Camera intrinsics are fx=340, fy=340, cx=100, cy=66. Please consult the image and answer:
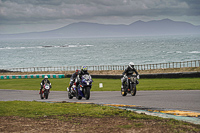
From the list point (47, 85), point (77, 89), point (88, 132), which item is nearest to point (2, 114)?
point (88, 132)

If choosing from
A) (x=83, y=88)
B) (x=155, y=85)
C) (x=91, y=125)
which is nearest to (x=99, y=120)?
(x=91, y=125)

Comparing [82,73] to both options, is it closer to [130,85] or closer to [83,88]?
[83,88]

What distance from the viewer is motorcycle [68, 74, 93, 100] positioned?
57.2 feet

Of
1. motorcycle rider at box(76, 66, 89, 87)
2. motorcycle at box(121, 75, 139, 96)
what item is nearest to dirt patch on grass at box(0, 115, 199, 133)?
motorcycle rider at box(76, 66, 89, 87)

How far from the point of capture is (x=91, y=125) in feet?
29.9

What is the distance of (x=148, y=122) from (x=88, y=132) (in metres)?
1.80

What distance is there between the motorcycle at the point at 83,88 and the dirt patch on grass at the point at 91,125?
22.3ft

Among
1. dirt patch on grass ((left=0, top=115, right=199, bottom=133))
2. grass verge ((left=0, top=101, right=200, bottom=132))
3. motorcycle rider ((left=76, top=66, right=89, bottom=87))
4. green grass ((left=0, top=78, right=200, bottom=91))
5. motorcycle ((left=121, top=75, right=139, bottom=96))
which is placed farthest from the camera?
green grass ((left=0, top=78, right=200, bottom=91))

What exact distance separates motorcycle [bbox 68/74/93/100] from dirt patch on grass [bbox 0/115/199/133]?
681cm

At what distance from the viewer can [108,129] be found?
8445mm

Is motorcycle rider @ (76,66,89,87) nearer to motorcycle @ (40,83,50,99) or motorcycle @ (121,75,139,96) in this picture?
motorcycle @ (121,75,139,96)

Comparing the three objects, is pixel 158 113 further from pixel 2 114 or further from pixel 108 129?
pixel 2 114

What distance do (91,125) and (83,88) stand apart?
9.20 metres

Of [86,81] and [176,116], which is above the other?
[86,81]
